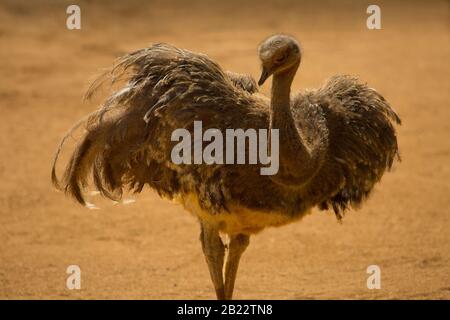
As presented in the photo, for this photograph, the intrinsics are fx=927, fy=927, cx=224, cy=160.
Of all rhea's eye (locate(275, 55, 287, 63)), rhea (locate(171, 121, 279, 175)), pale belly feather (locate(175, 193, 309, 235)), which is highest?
rhea's eye (locate(275, 55, 287, 63))

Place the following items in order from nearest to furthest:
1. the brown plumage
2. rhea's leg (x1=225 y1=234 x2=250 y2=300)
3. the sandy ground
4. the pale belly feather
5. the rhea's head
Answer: the rhea's head → the brown plumage → the pale belly feather → rhea's leg (x1=225 y1=234 x2=250 y2=300) → the sandy ground

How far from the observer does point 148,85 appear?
565 centimetres

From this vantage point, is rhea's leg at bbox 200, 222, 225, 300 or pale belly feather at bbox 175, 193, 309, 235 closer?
pale belly feather at bbox 175, 193, 309, 235

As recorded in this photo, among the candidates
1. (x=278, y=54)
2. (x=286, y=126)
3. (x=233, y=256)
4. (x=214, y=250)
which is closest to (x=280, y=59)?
(x=278, y=54)

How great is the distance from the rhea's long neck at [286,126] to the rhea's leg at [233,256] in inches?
39.4

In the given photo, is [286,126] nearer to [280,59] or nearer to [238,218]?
[280,59]

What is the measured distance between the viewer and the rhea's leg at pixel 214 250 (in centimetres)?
583

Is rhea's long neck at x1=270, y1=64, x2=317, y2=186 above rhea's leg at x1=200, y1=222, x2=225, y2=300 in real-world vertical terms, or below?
above

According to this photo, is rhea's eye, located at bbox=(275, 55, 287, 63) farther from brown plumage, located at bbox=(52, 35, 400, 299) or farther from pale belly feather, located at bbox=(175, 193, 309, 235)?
pale belly feather, located at bbox=(175, 193, 309, 235)

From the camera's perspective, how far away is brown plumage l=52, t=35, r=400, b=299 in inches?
209

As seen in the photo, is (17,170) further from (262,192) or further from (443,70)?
(443,70)

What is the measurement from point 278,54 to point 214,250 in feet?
4.70

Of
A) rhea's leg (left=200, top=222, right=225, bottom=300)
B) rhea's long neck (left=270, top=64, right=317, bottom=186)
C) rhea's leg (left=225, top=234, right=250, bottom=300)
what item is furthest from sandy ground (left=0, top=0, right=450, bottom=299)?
rhea's long neck (left=270, top=64, right=317, bottom=186)

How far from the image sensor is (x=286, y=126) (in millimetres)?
5117
